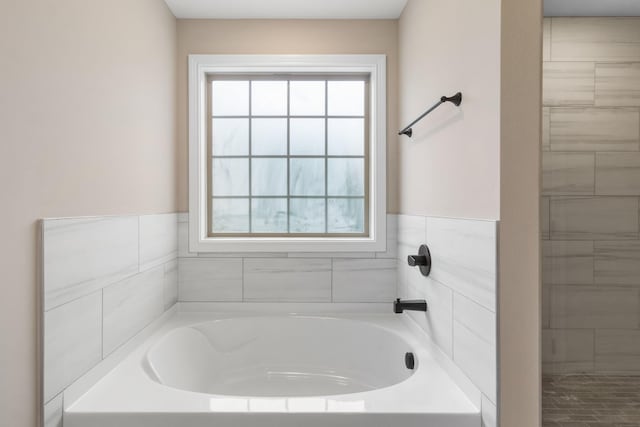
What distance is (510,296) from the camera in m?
1.19

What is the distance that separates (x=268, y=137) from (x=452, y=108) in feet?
4.68

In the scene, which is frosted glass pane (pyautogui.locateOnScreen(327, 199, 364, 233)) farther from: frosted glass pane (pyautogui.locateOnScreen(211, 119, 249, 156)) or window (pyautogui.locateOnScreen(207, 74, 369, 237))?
frosted glass pane (pyautogui.locateOnScreen(211, 119, 249, 156))

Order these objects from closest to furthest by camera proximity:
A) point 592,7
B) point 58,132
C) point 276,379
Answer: point 58,132 < point 592,7 < point 276,379

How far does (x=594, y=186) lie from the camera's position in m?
2.23

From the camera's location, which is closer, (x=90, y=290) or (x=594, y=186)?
(x=90, y=290)

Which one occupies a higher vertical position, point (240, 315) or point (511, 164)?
point (511, 164)

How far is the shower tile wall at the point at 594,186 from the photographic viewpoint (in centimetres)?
222

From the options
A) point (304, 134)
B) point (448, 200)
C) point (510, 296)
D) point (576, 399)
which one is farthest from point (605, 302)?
point (304, 134)

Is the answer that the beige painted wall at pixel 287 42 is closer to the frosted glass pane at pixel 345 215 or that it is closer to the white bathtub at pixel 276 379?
the frosted glass pane at pixel 345 215

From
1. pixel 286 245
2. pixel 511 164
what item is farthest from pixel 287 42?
pixel 511 164

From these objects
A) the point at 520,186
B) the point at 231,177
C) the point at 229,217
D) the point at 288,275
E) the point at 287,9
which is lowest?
the point at 288,275

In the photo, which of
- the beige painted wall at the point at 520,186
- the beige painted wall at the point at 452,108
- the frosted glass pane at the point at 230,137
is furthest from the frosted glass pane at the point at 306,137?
the beige painted wall at the point at 520,186

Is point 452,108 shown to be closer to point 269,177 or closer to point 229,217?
point 269,177

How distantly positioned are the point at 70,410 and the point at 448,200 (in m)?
1.49
